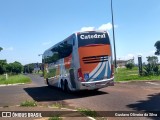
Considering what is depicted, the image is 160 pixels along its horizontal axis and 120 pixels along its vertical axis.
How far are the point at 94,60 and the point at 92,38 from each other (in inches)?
51.6

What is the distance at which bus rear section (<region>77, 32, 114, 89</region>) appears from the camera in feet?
58.2

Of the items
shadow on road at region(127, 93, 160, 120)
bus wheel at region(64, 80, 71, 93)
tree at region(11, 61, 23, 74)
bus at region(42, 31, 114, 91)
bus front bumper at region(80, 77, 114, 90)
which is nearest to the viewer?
shadow on road at region(127, 93, 160, 120)

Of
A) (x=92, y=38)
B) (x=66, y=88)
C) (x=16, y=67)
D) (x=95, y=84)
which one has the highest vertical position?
(x=92, y=38)

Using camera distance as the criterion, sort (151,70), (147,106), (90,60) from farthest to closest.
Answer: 1. (151,70)
2. (90,60)
3. (147,106)

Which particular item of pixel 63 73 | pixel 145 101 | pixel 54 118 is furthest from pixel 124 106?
pixel 63 73

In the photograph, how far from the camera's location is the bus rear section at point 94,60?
17734mm

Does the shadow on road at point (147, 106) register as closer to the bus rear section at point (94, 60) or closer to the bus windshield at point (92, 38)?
the bus rear section at point (94, 60)

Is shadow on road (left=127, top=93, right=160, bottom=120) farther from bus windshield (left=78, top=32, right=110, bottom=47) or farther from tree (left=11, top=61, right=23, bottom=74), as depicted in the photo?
tree (left=11, top=61, right=23, bottom=74)

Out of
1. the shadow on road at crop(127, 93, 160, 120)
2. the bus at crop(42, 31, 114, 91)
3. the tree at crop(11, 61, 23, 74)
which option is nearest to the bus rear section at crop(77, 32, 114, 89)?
the bus at crop(42, 31, 114, 91)

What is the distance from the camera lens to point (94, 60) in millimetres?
17922

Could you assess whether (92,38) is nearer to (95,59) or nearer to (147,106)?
(95,59)

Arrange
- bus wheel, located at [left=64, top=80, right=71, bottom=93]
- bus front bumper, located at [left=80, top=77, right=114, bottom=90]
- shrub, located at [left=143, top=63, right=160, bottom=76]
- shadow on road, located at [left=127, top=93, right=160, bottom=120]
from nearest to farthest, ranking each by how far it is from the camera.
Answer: shadow on road, located at [left=127, top=93, right=160, bottom=120]
bus front bumper, located at [left=80, top=77, right=114, bottom=90]
bus wheel, located at [left=64, top=80, right=71, bottom=93]
shrub, located at [left=143, top=63, right=160, bottom=76]

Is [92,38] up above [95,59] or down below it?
above

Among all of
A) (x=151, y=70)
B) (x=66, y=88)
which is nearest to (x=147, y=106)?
(x=66, y=88)
